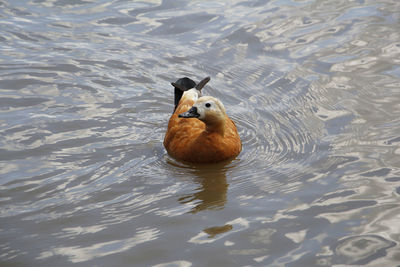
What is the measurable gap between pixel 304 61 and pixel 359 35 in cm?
143

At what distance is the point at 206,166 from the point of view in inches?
308

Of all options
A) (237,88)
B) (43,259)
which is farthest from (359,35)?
(43,259)

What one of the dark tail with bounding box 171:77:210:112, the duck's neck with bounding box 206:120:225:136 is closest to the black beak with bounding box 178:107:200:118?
the duck's neck with bounding box 206:120:225:136

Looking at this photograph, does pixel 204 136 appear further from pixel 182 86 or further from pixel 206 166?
pixel 182 86

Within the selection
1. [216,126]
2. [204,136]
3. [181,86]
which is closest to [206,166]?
[204,136]

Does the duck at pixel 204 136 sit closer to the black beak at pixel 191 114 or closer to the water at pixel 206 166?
the black beak at pixel 191 114

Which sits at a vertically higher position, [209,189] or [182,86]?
[182,86]

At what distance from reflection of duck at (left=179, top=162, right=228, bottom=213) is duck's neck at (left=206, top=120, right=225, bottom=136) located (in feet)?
1.43

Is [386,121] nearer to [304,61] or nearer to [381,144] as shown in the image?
[381,144]

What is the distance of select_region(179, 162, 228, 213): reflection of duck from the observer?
6703 mm

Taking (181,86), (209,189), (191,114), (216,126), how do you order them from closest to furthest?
(209,189) < (191,114) < (216,126) < (181,86)

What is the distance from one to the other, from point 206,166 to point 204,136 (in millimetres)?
405

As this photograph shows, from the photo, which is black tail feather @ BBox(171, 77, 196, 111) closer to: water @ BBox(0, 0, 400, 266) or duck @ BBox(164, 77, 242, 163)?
water @ BBox(0, 0, 400, 266)

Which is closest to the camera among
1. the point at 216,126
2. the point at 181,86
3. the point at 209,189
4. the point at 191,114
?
the point at 209,189
